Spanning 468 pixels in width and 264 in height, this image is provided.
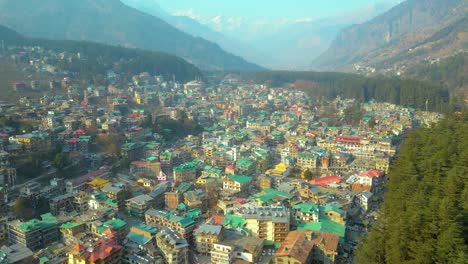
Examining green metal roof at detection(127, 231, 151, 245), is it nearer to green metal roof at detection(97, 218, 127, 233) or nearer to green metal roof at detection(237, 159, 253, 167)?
green metal roof at detection(97, 218, 127, 233)

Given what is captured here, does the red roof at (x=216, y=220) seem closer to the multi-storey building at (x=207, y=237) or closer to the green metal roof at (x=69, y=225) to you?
the multi-storey building at (x=207, y=237)

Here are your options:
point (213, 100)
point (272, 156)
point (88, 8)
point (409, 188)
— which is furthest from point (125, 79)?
point (88, 8)

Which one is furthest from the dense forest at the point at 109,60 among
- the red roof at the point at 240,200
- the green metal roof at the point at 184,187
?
the red roof at the point at 240,200

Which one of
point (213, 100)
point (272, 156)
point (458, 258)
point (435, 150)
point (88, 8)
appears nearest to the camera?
point (458, 258)

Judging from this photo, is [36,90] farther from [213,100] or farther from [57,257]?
[57,257]

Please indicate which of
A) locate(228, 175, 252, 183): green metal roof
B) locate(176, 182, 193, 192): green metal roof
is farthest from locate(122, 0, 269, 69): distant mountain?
locate(176, 182, 193, 192): green metal roof
